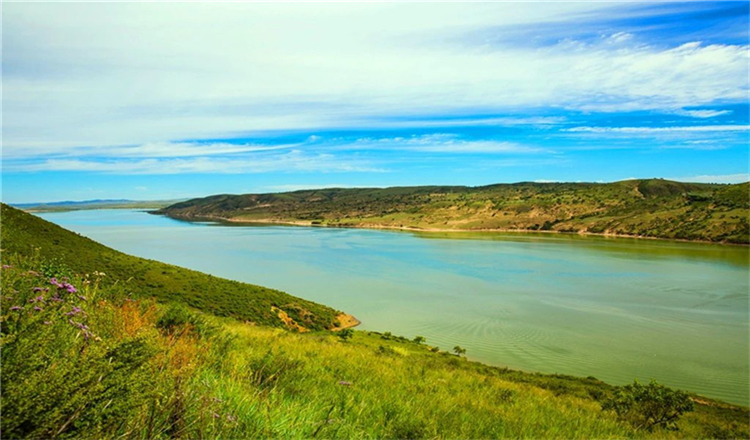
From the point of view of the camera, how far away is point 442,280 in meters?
48.4

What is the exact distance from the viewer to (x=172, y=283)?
29469 mm

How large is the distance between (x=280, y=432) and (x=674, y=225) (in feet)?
374

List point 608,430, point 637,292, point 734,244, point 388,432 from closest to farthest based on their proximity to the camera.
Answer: point 388,432
point 608,430
point 637,292
point 734,244

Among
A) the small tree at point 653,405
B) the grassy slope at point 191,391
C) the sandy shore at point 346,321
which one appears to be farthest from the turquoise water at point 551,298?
the grassy slope at point 191,391

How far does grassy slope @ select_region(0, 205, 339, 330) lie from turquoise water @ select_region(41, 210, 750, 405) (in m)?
5.36

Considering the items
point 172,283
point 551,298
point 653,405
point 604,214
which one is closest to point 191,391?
point 653,405

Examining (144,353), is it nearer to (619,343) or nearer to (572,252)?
(619,343)

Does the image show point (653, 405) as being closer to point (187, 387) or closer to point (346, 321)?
point (187, 387)

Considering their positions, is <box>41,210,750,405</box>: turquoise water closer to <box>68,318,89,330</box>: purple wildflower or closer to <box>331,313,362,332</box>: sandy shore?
<box>331,313,362,332</box>: sandy shore

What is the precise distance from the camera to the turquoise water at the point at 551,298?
78.6 ft

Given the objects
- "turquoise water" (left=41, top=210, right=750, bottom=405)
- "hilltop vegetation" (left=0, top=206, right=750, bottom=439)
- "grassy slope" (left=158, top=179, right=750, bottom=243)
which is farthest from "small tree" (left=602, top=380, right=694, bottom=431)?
"grassy slope" (left=158, top=179, right=750, bottom=243)

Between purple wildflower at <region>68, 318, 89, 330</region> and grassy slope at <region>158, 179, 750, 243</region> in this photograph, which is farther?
grassy slope at <region>158, 179, 750, 243</region>

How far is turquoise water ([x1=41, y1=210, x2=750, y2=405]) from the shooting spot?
2397 cm

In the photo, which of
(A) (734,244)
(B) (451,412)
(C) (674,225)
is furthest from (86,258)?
(C) (674,225)
